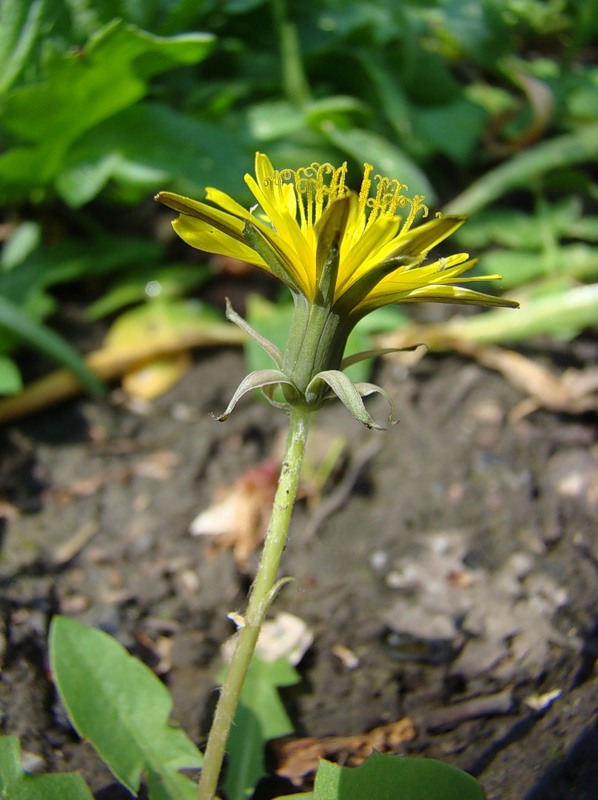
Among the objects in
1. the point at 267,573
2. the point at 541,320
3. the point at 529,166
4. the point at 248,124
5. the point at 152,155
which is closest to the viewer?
the point at 267,573

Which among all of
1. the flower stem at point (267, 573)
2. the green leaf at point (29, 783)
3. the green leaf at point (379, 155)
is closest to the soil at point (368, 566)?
the green leaf at point (29, 783)

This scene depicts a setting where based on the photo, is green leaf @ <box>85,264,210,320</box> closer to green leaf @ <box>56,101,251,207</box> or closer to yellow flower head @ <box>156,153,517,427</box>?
green leaf @ <box>56,101,251,207</box>

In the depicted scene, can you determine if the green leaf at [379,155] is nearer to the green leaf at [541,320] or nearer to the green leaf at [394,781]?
the green leaf at [541,320]

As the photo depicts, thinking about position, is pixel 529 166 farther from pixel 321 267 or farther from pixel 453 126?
pixel 321 267

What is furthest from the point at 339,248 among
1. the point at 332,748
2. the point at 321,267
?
the point at 332,748

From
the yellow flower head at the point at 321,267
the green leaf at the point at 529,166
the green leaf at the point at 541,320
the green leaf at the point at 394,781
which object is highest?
the yellow flower head at the point at 321,267

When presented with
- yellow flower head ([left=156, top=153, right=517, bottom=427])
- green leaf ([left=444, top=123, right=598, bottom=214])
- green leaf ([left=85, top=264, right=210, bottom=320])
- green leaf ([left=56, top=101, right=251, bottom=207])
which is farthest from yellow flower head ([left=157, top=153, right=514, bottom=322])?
green leaf ([left=444, top=123, right=598, bottom=214])

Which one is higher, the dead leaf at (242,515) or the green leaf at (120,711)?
the green leaf at (120,711)
